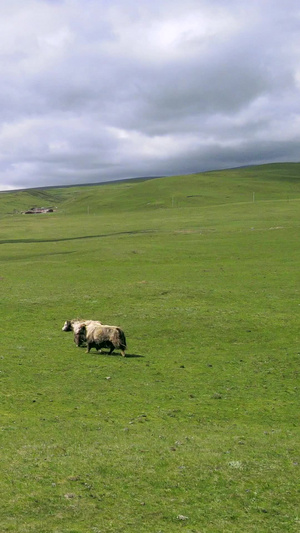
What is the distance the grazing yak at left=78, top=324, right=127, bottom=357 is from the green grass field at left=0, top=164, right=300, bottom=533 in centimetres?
52

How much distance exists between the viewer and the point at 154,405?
59.5 feet

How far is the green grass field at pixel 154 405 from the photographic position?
10953mm

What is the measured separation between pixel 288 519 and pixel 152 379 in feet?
36.1

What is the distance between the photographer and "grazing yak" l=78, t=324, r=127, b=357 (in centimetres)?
2442

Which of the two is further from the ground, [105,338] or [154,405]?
[105,338]

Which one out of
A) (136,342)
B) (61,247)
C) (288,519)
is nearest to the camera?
(288,519)

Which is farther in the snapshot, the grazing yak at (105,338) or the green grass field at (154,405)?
the grazing yak at (105,338)

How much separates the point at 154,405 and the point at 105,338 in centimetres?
693

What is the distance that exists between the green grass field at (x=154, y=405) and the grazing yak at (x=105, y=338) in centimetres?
52

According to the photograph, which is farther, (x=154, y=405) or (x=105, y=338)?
(x=105, y=338)

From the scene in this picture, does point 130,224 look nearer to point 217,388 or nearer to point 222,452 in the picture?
point 217,388

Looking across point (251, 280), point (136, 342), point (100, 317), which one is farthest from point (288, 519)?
point (251, 280)

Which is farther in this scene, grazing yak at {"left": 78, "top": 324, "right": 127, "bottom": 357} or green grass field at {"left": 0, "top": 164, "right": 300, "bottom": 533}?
grazing yak at {"left": 78, "top": 324, "right": 127, "bottom": 357}

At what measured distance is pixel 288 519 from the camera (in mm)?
10562
